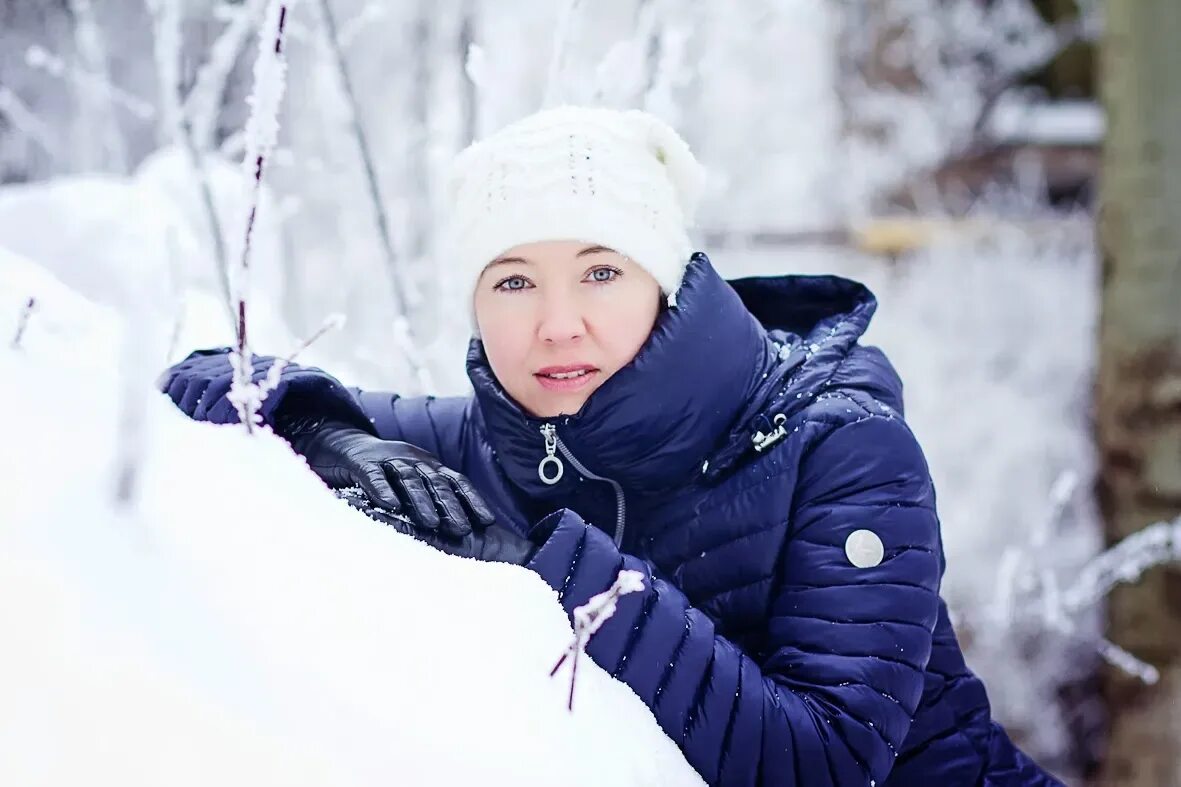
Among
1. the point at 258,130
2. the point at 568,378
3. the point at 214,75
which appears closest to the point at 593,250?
the point at 568,378

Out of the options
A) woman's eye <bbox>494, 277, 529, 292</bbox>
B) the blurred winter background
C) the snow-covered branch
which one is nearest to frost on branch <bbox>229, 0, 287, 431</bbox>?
the blurred winter background

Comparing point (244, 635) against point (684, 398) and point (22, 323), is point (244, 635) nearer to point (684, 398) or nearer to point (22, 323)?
point (22, 323)

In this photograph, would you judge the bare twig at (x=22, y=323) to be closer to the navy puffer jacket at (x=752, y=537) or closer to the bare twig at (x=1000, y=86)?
the navy puffer jacket at (x=752, y=537)

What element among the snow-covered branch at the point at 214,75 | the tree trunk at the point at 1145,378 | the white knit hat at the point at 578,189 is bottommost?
the tree trunk at the point at 1145,378

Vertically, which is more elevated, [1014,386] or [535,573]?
[535,573]

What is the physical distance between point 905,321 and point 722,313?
208 inches

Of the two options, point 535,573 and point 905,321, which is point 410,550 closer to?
point 535,573

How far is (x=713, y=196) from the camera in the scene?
4289 millimetres

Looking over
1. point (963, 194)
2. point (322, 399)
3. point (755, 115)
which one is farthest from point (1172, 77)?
point (963, 194)

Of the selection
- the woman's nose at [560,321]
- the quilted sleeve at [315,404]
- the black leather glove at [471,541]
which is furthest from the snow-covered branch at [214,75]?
the black leather glove at [471,541]

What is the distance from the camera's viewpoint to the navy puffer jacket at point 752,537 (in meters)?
1.12

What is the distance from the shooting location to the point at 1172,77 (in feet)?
10.0

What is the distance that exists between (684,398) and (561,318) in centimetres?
19

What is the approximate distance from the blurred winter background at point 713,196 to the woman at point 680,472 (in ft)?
1.11
